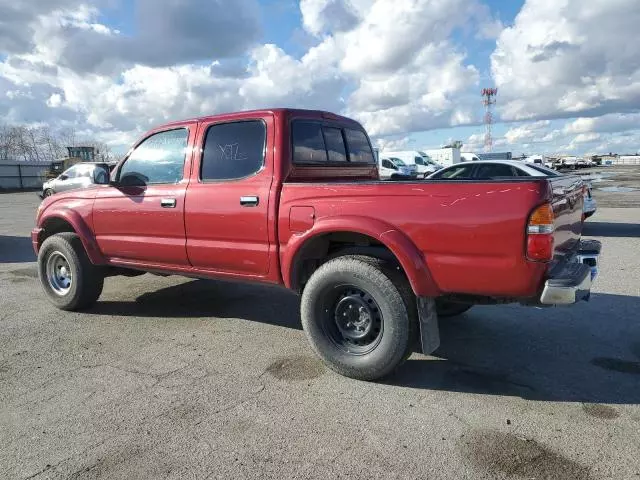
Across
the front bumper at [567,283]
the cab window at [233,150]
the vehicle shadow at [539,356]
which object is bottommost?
the vehicle shadow at [539,356]

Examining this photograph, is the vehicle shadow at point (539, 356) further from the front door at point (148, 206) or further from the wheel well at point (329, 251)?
the front door at point (148, 206)

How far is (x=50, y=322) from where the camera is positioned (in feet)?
17.4

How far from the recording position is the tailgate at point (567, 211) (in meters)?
3.29

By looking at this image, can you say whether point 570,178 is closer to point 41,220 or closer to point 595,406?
point 595,406

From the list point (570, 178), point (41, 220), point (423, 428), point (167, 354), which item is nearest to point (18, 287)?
point (41, 220)

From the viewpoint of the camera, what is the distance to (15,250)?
10.1 metres

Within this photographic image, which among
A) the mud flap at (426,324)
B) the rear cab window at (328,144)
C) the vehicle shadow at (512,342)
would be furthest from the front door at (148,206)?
the mud flap at (426,324)

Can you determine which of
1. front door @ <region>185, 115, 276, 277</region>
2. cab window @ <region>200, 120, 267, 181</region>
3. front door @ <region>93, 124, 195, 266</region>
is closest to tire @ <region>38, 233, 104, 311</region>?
front door @ <region>93, 124, 195, 266</region>

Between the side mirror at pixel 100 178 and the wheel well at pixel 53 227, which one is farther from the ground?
the side mirror at pixel 100 178

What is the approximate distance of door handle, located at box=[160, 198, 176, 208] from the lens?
15.3 feet

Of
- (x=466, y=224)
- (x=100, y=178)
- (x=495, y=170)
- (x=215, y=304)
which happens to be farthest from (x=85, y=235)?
(x=495, y=170)

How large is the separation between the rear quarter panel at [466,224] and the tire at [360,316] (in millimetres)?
336

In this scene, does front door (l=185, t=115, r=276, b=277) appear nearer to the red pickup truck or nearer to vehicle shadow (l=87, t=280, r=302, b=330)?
the red pickup truck

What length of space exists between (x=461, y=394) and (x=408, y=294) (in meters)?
0.78
